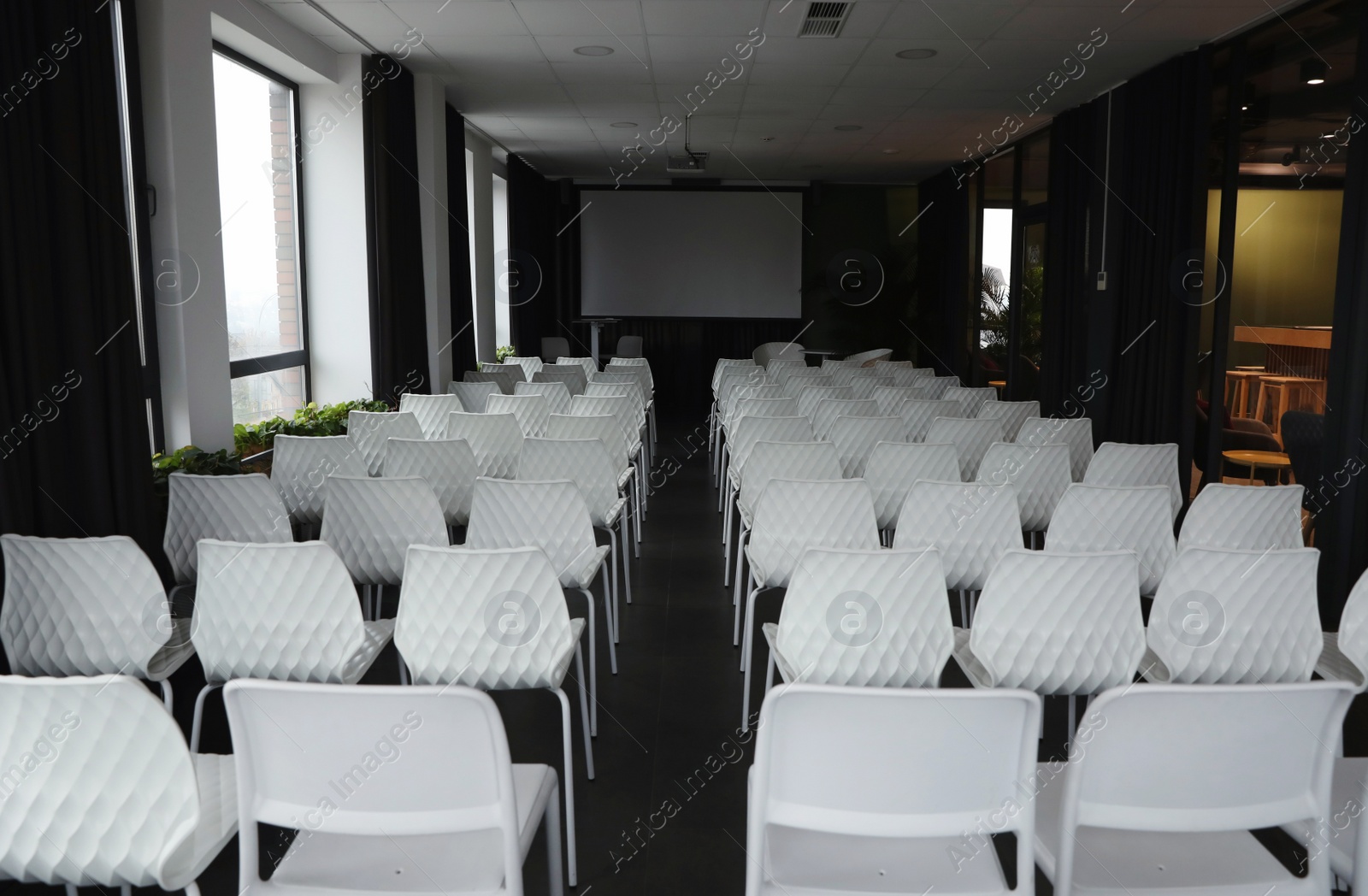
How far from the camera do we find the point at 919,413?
6703 mm

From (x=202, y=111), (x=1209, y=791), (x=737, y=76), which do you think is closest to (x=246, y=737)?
(x=1209, y=791)

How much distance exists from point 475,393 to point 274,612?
484 cm

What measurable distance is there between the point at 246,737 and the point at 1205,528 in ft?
11.5

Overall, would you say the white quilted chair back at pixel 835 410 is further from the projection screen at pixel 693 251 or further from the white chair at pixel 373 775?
the projection screen at pixel 693 251

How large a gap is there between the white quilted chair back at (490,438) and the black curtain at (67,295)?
179 centimetres

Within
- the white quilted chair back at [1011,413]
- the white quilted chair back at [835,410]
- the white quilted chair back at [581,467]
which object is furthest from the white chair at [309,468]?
the white quilted chair back at [1011,413]

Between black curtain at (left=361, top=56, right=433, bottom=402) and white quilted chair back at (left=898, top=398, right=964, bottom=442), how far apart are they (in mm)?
4214

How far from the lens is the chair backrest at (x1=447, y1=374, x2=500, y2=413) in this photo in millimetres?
7504

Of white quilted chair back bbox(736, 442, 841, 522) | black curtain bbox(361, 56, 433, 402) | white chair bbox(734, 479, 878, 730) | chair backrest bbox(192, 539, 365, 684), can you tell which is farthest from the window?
white chair bbox(734, 479, 878, 730)

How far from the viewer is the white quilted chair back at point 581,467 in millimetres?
4828

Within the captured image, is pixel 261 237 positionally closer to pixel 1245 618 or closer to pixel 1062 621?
pixel 1062 621

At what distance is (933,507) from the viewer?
378 cm

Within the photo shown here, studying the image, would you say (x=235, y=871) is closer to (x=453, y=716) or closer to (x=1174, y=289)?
(x=453, y=716)

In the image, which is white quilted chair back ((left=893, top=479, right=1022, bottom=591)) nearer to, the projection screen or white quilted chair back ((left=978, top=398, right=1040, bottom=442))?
white quilted chair back ((left=978, top=398, right=1040, bottom=442))
